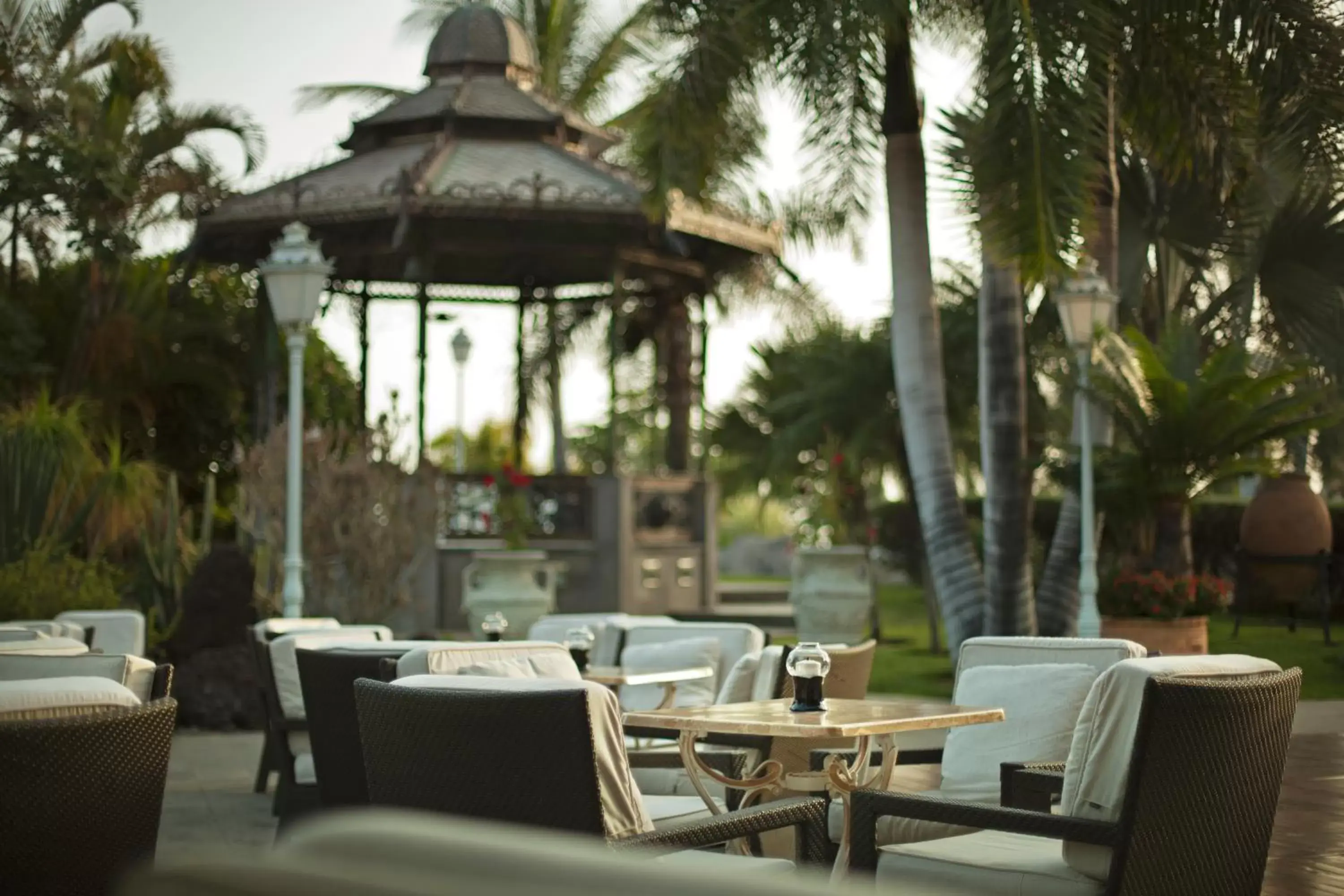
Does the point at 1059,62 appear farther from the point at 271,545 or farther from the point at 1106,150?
the point at 271,545

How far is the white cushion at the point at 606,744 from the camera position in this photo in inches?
159

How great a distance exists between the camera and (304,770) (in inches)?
299

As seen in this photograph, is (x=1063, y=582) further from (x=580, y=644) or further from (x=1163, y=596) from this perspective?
(x=580, y=644)

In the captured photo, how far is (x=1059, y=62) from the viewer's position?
1083cm

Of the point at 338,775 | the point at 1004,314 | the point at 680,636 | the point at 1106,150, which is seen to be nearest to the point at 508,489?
the point at 1004,314

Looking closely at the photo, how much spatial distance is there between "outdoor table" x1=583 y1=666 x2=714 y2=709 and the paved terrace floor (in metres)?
1.59

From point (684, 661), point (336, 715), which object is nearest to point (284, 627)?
point (684, 661)

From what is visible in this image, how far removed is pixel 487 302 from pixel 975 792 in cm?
1521

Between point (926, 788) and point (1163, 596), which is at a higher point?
point (1163, 596)

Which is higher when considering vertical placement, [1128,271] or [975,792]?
[1128,271]

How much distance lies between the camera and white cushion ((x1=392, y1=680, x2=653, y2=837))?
4.04 meters

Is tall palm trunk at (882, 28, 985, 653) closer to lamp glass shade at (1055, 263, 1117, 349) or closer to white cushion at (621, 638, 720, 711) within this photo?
lamp glass shade at (1055, 263, 1117, 349)

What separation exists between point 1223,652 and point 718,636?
31.7ft

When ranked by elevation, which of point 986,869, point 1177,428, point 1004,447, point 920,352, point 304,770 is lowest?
point 304,770
